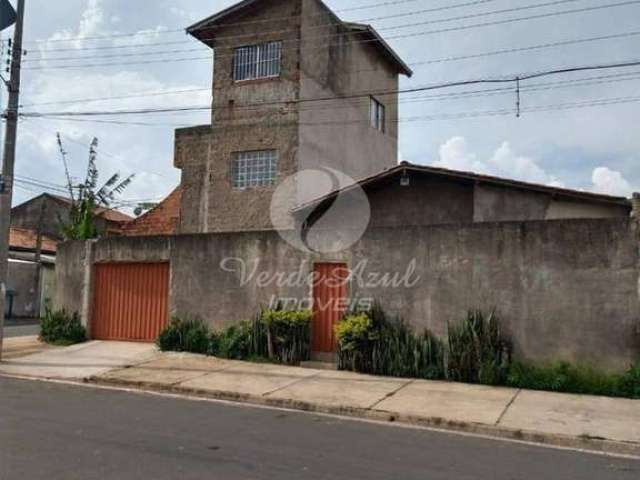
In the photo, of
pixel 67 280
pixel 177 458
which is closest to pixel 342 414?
pixel 177 458

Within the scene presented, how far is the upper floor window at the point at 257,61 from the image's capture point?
60.1 feet

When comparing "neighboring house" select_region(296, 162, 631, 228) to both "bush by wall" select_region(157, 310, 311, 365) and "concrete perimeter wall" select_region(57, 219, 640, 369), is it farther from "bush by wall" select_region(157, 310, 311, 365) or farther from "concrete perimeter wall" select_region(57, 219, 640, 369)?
"bush by wall" select_region(157, 310, 311, 365)

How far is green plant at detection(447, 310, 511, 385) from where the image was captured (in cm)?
1013

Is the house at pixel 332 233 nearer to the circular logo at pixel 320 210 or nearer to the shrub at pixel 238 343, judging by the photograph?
the circular logo at pixel 320 210

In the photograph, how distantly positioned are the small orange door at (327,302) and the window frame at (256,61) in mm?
8313

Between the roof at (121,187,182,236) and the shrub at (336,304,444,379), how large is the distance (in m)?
12.6

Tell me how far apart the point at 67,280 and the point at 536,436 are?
40.7 feet

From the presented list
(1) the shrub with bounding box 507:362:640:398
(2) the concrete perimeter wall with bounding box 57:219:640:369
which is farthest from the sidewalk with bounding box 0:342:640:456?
(2) the concrete perimeter wall with bounding box 57:219:640:369

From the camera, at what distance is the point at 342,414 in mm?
8367

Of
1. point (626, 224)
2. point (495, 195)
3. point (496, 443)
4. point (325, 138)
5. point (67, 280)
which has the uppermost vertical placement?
point (325, 138)

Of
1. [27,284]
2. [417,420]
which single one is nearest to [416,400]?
[417,420]

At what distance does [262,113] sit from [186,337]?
793 centimetres

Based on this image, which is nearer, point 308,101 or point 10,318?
point 308,101

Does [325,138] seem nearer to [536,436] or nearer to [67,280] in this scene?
[67,280]
